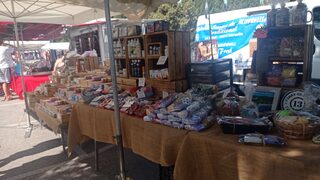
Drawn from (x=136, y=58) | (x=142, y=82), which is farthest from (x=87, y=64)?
(x=142, y=82)

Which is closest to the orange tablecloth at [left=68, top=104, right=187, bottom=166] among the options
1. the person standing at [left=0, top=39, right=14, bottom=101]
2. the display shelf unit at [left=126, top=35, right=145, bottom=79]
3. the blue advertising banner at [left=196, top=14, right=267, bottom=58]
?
the display shelf unit at [left=126, top=35, right=145, bottom=79]

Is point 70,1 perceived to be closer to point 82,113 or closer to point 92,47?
point 82,113

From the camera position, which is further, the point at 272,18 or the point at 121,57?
the point at 121,57

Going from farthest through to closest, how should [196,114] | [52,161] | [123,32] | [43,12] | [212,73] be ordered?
1. [43,12]
2. [52,161]
3. [123,32]
4. [212,73]
5. [196,114]

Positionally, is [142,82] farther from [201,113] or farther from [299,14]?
[299,14]

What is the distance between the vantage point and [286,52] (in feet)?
8.48

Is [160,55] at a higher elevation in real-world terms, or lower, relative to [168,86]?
higher

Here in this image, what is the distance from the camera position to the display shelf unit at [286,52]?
2.43 metres

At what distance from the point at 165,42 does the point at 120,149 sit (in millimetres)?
1197

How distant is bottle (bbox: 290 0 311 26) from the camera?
7.84ft

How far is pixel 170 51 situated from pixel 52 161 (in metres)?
2.28

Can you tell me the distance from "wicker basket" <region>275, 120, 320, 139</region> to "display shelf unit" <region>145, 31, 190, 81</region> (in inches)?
54.4

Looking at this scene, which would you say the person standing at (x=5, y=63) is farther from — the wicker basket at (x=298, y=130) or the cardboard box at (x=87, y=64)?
the wicker basket at (x=298, y=130)

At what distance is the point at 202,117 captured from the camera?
2.08m
